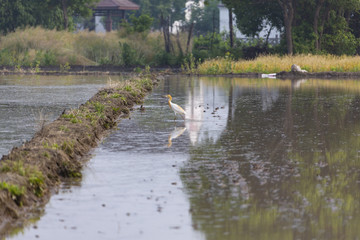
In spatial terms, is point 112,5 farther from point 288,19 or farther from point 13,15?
point 288,19

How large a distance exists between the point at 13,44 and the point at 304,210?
4765 centimetres

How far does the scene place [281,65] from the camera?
45.3m

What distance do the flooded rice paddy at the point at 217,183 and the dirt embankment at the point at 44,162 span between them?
267mm

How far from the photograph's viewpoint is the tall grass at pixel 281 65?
44294 millimetres

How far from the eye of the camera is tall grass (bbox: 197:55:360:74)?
44.3m

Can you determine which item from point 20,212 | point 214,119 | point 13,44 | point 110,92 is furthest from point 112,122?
point 13,44

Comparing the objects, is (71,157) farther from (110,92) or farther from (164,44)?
(164,44)

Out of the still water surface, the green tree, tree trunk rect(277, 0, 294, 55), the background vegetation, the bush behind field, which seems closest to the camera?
the still water surface

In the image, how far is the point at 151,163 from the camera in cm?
1212

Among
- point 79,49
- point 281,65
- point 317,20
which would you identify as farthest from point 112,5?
point 281,65

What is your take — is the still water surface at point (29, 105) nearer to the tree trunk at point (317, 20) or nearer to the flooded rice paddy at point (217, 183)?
the flooded rice paddy at point (217, 183)

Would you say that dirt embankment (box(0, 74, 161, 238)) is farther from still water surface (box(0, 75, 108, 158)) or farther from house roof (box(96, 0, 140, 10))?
house roof (box(96, 0, 140, 10))

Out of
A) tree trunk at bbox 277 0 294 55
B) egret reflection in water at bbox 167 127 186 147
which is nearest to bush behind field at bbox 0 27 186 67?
tree trunk at bbox 277 0 294 55

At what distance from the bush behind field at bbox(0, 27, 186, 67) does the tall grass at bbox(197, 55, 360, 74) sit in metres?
6.66
